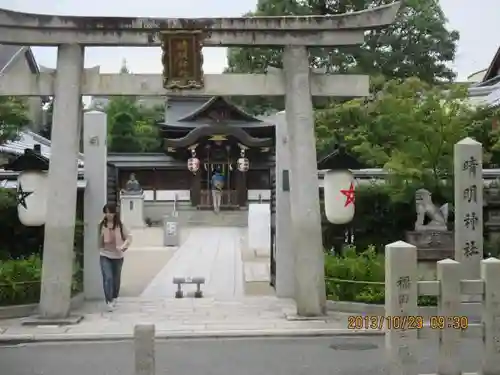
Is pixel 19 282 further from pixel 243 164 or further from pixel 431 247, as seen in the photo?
pixel 243 164

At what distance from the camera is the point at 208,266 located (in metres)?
20.1

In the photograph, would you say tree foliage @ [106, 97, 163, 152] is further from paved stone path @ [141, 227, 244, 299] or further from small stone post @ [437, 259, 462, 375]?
small stone post @ [437, 259, 462, 375]

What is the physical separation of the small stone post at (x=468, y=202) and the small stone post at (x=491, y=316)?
565cm

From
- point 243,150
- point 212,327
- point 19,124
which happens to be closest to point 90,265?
point 212,327

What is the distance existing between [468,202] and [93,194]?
24.0 feet

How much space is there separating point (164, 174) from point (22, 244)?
30183 mm

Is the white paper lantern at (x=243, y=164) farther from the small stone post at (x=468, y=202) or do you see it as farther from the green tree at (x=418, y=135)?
the small stone post at (x=468, y=202)

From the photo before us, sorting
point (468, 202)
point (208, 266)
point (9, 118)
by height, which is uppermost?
point (9, 118)

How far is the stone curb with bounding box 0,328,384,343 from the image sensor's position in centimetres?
1040

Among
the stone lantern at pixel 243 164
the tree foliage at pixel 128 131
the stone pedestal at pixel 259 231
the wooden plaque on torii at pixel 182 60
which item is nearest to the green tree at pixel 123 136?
the tree foliage at pixel 128 131

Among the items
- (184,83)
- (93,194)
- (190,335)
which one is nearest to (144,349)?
(190,335)

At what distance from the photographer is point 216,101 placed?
43344 mm

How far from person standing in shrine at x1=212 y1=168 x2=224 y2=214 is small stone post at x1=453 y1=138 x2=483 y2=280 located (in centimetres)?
2955

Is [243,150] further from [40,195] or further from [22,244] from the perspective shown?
[40,195]
